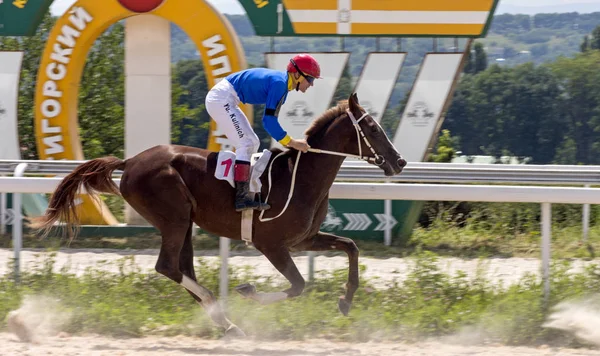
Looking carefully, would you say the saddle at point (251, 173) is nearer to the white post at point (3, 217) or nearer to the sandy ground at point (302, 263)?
the sandy ground at point (302, 263)

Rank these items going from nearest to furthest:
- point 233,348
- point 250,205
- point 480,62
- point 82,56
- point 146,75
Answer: point 233,348, point 250,205, point 146,75, point 82,56, point 480,62

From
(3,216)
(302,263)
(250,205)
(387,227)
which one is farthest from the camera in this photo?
(3,216)

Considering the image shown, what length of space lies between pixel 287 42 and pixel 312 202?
15.8ft

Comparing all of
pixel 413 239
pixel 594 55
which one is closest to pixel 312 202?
pixel 413 239

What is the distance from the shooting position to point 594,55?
31234 millimetres

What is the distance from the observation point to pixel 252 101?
18.0 feet

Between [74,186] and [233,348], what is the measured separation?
1534mm

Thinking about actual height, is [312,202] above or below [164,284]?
above

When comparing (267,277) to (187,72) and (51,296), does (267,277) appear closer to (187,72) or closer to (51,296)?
(51,296)

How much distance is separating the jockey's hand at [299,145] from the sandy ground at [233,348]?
3.91 ft

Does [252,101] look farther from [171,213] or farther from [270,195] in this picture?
[171,213]

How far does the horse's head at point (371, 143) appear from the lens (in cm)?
550

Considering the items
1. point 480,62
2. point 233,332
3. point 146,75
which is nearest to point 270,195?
point 233,332

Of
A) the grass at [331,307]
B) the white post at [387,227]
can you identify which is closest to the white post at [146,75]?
the white post at [387,227]
